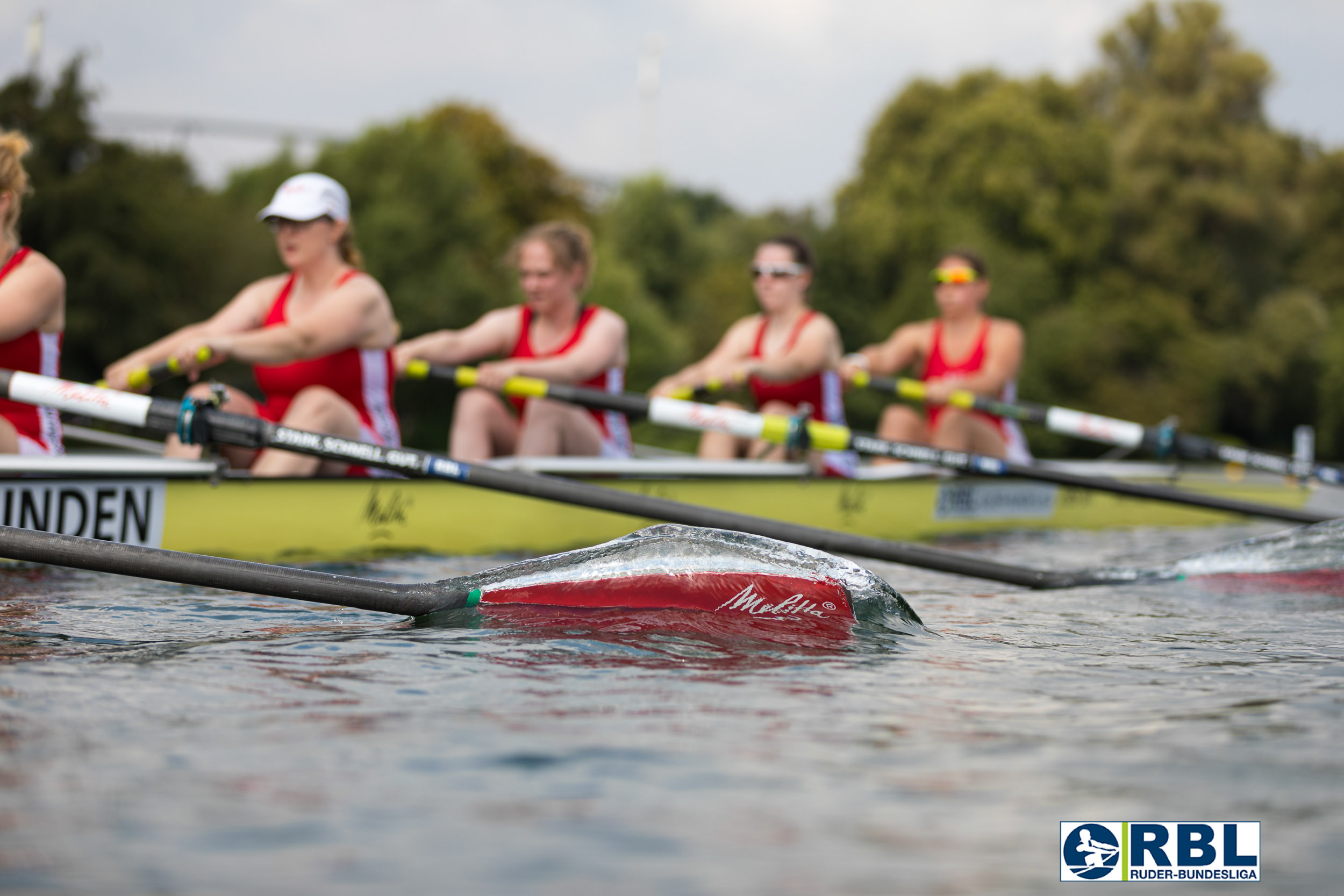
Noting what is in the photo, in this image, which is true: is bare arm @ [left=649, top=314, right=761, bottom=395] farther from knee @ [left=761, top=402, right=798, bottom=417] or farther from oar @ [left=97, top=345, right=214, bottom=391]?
oar @ [left=97, top=345, right=214, bottom=391]

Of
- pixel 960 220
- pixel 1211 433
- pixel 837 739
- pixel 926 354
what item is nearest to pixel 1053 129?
pixel 960 220

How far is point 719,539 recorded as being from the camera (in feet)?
11.9

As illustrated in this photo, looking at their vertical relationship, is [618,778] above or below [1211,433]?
below

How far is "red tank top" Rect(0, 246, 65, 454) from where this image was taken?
471cm

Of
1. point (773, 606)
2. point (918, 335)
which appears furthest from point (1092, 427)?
point (773, 606)

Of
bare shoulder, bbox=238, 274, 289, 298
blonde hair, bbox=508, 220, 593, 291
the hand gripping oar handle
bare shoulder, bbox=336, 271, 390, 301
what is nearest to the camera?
the hand gripping oar handle

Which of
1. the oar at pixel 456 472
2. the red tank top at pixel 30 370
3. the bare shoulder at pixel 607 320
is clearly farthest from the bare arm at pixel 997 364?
the red tank top at pixel 30 370

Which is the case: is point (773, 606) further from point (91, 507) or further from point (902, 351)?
point (902, 351)

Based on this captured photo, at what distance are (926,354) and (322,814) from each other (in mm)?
7401

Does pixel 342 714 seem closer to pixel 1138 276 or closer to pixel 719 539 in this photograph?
pixel 719 539

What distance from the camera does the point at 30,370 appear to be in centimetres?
480

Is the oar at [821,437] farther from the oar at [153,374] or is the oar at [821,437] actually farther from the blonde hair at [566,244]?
the oar at [153,374]

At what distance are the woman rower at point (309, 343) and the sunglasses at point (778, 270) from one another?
241 cm

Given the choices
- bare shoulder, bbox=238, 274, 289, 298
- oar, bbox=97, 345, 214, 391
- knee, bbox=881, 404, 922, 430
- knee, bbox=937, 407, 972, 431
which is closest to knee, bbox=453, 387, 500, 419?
bare shoulder, bbox=238, 274, 289, 298
